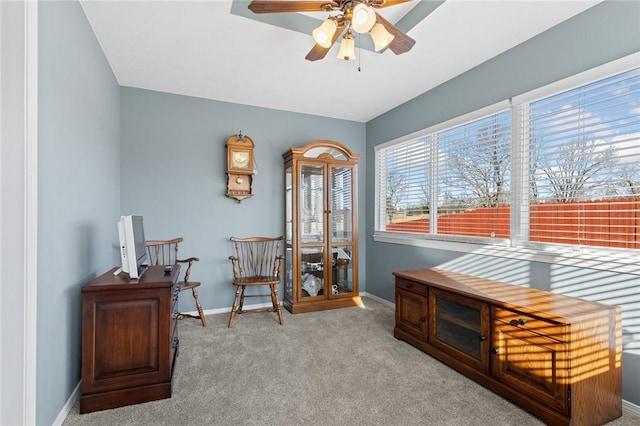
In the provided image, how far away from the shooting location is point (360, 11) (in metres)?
1.70

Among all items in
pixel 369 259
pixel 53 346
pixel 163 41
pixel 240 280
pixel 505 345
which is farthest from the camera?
pixel 369 259

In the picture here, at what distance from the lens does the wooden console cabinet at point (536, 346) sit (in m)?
1.71

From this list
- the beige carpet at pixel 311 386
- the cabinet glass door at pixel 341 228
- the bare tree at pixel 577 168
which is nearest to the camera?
the beige carpet at pixel 311 386

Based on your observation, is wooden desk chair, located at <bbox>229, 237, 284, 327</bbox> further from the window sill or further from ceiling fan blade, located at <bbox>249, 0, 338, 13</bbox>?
ceiling fan blade, located at <bbox>249, 0, 338, 13</bbox>

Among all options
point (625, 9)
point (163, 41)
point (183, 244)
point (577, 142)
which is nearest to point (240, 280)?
point (183, 244)

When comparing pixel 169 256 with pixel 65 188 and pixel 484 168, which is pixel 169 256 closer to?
pixel 65 188

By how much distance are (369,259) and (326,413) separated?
2812 millimetres

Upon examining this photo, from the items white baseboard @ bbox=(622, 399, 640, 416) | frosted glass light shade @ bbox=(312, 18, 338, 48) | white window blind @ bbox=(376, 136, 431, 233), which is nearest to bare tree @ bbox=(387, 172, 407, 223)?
white window blind @ bbox=(376, 136, 431, 233)

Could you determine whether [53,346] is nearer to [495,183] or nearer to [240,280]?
[240,280]

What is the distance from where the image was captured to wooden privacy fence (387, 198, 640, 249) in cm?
195

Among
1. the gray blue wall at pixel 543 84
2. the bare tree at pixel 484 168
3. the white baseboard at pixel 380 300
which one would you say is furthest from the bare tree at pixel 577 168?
the white baseboard at pixel 380 300

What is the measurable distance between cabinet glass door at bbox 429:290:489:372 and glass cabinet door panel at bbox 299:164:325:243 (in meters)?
1.71

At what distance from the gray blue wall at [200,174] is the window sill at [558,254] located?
2.17 m

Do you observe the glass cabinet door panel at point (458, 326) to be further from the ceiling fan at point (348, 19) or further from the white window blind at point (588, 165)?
the ceiling fan at point (348, 19)
